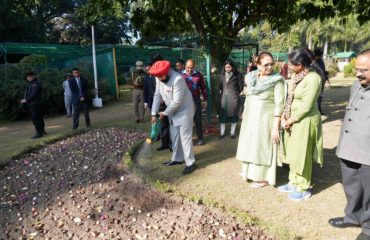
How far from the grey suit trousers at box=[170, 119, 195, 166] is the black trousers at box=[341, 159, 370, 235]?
222 centimetres

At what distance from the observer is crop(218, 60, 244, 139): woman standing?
21.7ft

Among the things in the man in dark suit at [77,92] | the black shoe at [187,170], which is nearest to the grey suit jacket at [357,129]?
the black shoe at [187,170]

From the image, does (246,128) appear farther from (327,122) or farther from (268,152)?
(327,122)

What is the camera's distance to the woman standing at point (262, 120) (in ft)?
13.0

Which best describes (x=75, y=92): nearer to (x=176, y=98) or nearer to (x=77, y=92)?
(x=77, y=92)

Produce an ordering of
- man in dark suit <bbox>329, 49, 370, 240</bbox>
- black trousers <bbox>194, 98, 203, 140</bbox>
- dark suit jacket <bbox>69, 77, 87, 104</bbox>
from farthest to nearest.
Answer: dark suit jacket <bbox>69, 77, 87, 104</bbox>, black trousers <bbox>194, 98, 203, 140</bbox>, man in dark suit <bbox>329, 49, 370, 240</bbox>

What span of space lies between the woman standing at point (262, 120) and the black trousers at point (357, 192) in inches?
37.6

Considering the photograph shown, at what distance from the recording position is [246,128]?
4.26 m

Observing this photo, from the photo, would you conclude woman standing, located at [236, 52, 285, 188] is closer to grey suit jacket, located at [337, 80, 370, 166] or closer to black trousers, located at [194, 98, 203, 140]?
grey suit jacket, located at [337, 80, 370, 166]

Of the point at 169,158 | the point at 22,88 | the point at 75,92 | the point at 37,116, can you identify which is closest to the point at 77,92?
the point at 75,92

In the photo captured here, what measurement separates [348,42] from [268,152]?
236 feet

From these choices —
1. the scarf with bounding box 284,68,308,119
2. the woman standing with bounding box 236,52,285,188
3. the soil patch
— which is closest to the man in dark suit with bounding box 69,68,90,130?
the soil patch

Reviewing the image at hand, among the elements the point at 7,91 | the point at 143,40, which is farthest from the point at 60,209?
the point at 7,91

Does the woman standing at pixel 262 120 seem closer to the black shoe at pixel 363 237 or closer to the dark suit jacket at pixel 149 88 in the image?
the black shoe at pixel 363 237
